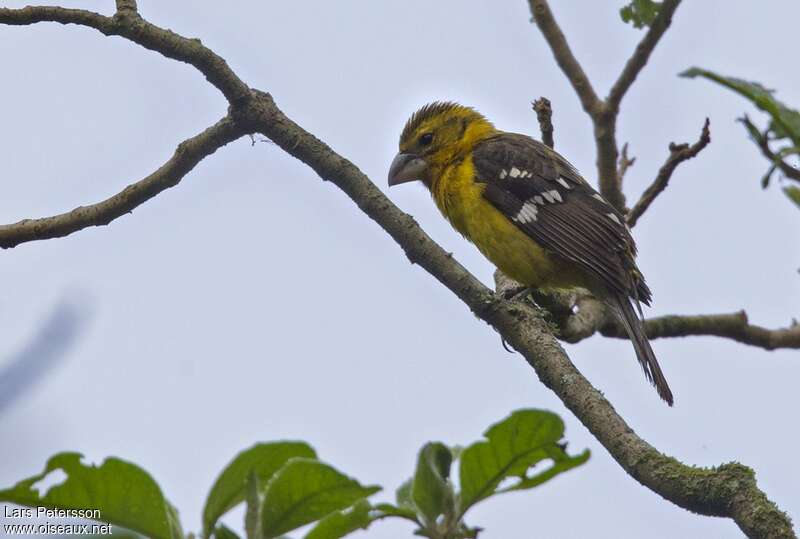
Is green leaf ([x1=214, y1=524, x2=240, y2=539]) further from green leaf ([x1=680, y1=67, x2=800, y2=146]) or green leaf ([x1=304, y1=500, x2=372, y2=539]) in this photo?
green leaf ([x1=680, y1=67, x2=800, y2=146])

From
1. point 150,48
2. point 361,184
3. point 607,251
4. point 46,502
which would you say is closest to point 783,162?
point 46,502

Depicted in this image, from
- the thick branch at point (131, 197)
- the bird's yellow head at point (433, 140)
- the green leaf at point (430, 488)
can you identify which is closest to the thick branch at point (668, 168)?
the bird's yellow head at point (433, 140)

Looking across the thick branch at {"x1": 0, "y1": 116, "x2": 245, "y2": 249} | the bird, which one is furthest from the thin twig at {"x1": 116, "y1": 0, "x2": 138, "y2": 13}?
the bird

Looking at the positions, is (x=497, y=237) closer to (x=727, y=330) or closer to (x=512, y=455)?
(x=727, y=330)

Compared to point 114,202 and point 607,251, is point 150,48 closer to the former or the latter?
point 114,202

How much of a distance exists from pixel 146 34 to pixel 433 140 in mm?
3744

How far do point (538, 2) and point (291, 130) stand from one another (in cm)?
266

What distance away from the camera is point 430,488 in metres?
1.83

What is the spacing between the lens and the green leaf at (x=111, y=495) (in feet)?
Result: 5.69

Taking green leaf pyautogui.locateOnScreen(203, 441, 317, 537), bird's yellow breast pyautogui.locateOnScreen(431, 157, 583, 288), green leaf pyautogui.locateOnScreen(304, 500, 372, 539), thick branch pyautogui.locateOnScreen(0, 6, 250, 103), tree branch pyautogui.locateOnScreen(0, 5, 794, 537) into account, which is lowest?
green leaf pyautogui.locateOnScreen(304, 500, 372, 539)

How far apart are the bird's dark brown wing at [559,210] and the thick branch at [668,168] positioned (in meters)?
0.20

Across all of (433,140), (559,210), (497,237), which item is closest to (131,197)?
(497,237)

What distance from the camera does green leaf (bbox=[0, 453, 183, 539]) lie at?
1.73 m

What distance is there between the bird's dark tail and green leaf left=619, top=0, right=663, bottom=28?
1.52m
